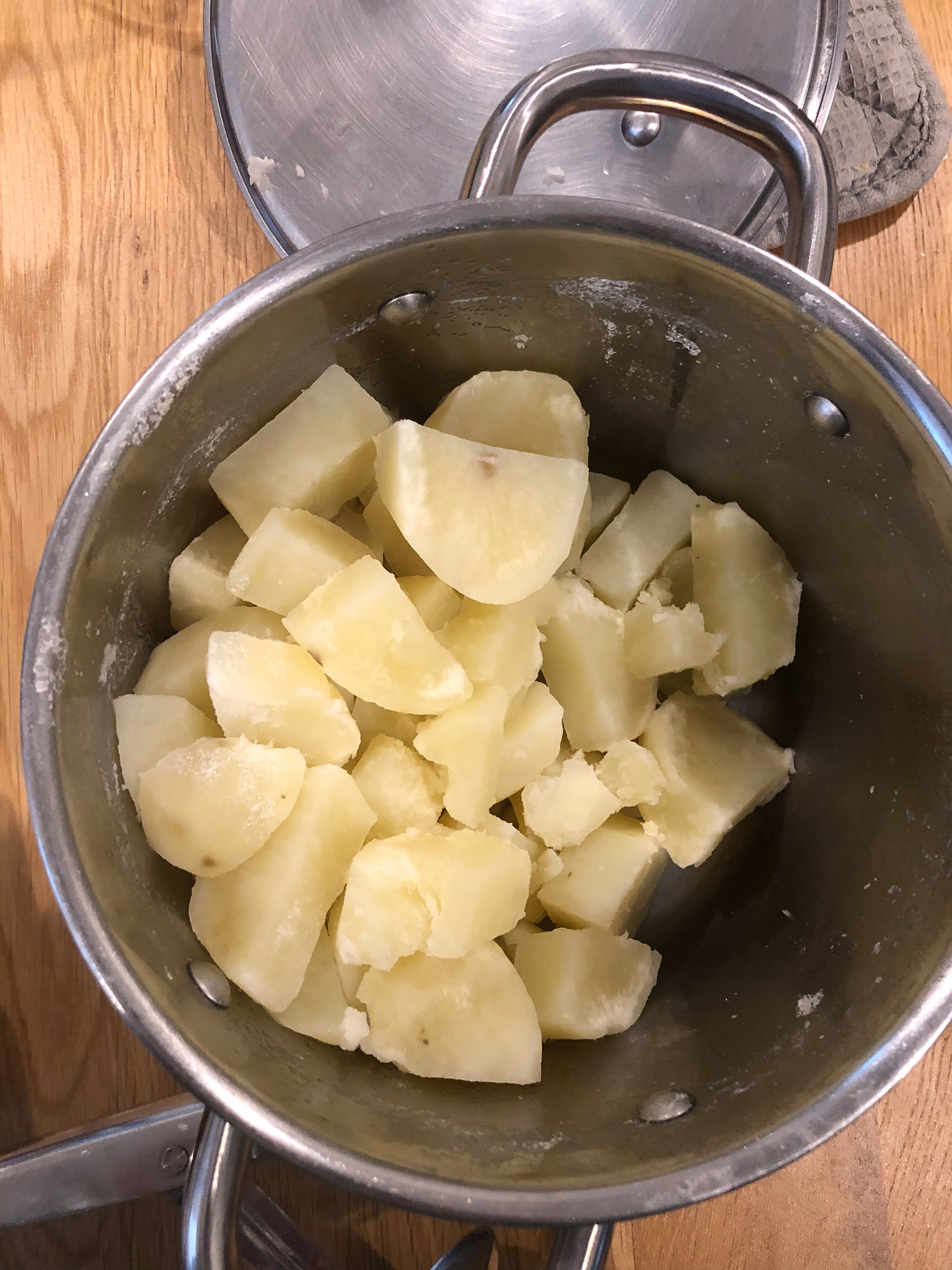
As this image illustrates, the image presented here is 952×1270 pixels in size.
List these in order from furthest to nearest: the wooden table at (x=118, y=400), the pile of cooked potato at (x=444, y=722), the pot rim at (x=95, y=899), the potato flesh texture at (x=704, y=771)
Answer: the wooden table at (x=118, y=400) < the potato flesh texture at (x=704, y=771) < the pile of cooked potato at (x=444, y=722) < the pot rim at (x=95, y=899)

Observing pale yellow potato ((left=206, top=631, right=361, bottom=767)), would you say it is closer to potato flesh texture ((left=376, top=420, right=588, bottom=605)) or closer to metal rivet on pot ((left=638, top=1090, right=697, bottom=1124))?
potato flesh texture ((left=376, top=420, right=588, bottom=605))

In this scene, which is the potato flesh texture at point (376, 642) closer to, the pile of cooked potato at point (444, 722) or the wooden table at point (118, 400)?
the pile of cooked potato at point (444, 722)

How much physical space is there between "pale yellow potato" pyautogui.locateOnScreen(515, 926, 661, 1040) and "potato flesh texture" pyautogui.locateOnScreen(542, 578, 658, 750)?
0.51 ft

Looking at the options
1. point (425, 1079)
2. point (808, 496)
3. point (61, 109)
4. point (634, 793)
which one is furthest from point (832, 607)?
point (61, 109)

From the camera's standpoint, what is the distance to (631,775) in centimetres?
69

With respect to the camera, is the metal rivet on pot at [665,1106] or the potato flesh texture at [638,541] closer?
the metal rivet on pot at [665,1106]

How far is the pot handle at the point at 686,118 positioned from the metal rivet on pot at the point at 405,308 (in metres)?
0.07

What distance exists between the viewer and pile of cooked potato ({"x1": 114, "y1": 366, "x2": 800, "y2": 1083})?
1.91 feet

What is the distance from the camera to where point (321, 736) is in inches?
24.4

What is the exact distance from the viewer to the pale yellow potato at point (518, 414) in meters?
0.68

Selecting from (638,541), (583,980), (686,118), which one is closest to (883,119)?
(686,118)

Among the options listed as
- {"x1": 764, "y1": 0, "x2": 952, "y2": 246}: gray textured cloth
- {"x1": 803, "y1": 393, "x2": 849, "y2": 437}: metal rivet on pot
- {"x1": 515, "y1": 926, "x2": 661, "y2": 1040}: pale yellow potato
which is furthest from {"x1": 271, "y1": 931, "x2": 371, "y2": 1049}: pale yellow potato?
{"x1": 764, "y1": 0, "x2": 952, "y2": 246}: gray textured cloth

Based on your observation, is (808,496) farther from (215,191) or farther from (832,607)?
(215,191)

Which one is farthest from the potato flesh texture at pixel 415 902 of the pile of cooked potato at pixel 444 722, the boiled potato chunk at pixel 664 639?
the boiled potato chunk at pixel 664 639
